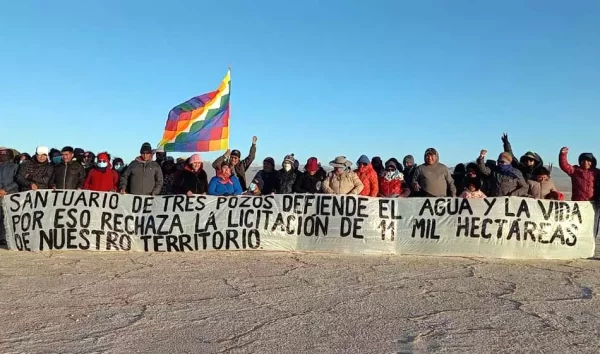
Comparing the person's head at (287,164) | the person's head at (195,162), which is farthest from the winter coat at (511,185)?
the person's head at (195,162)

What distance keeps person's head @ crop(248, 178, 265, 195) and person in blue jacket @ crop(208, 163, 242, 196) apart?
0.42 metres

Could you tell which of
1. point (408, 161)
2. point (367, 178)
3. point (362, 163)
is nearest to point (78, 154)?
point (362, 163)

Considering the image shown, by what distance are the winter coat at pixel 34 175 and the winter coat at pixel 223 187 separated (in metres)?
3.03

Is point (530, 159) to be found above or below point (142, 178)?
above

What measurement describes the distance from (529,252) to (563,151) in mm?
2043

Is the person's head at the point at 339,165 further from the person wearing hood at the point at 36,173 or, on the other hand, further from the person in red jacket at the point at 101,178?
the person wearing hood at the point at 36,173

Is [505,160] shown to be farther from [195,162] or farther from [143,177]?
[143,177]

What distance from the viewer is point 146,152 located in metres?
10.1

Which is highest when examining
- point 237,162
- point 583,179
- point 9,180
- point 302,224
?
point 237,162

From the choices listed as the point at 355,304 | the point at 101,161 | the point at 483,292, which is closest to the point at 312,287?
the point at 355,304

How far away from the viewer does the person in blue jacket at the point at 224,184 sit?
392 inches

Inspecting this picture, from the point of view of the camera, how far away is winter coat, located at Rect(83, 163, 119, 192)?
10070mm

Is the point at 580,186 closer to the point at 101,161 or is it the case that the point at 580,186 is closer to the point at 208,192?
the point at 208,192

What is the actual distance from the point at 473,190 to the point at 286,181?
138 inches
